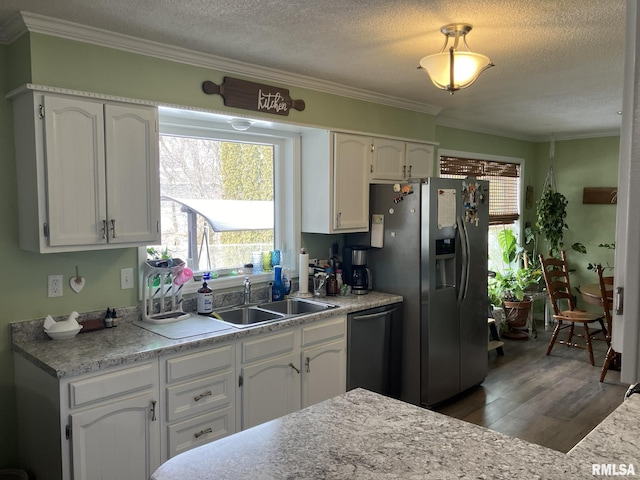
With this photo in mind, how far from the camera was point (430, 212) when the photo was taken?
3.58 m

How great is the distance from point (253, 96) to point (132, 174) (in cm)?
94

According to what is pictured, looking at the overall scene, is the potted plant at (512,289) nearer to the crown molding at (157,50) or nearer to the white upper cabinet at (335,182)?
the white upper cabinet at (335,182)

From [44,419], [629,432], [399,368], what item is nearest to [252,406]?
[44,419]

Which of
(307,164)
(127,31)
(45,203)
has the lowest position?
(45,203)

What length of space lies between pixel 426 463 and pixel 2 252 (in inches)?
90.3

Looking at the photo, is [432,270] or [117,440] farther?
[432,270]

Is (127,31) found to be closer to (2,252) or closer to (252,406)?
(2,252)

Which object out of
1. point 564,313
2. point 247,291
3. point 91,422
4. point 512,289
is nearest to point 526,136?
point 512,289

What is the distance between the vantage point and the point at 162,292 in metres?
3.06

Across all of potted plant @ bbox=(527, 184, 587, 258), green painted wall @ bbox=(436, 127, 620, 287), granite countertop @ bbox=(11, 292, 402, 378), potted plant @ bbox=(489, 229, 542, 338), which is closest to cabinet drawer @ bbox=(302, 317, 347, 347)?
granite countertop @ bbox=(11, 292, 402, 378)

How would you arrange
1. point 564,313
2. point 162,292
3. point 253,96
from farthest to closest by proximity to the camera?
point 564,313, point 253,96, point 162,292

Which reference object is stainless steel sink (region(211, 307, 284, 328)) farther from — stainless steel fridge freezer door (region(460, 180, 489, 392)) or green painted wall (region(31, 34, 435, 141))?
stainless steel fridge freezer door (region(460, 180, 489, 392))

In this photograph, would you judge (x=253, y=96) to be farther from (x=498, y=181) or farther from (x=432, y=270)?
(x=498, y=181)

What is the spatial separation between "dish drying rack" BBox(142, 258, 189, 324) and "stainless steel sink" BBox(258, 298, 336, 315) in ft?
1.97
